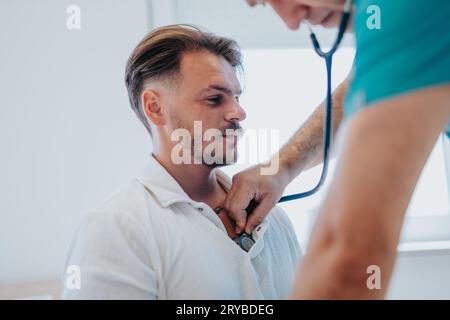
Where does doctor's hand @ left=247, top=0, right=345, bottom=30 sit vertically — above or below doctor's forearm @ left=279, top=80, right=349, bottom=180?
above

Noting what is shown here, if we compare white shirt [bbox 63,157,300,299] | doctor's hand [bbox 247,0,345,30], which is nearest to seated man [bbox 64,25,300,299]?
white shirt [bbox 63,157,300,299]

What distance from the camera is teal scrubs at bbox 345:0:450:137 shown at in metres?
0.47

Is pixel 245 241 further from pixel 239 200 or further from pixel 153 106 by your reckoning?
pixel 153 106

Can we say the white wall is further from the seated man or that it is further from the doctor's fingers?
the doctor's fingers

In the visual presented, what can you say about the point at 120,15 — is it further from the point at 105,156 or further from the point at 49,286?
the point at 49,286

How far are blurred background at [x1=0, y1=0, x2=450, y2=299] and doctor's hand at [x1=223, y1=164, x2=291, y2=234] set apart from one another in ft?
0.76

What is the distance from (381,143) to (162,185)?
0.52 m

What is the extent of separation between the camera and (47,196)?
127 cm

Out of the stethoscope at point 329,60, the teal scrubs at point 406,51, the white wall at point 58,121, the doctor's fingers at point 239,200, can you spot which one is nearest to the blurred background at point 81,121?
the white wall at point 58,121

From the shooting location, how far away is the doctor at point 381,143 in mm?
424

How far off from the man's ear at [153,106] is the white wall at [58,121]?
27 cm
